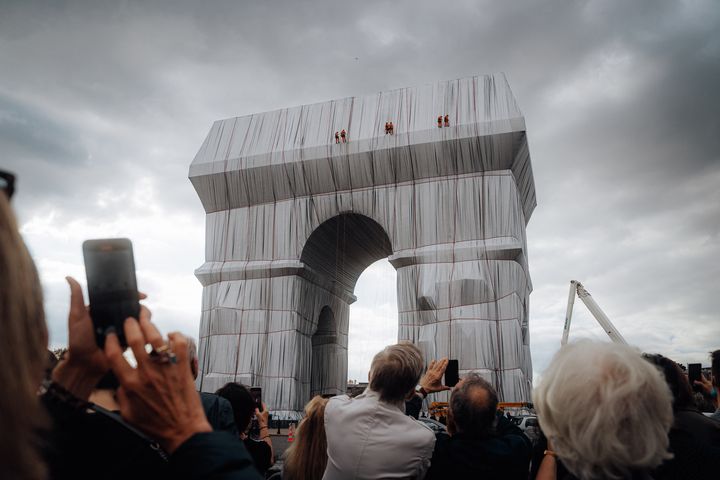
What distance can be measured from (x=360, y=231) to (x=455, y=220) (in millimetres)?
6079

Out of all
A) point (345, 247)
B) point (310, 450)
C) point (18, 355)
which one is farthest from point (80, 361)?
point (345, 247)

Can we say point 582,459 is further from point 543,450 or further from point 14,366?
point 14,366

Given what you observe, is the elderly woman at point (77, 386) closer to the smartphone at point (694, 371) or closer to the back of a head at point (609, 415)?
the back of a head at point (609, 415)

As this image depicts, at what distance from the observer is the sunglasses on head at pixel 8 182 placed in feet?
3.62

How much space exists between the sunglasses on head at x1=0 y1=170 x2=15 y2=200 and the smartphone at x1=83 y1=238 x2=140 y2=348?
0.31m

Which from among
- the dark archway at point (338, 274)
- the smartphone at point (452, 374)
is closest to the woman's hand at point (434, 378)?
the smartphone at point (452, 374)

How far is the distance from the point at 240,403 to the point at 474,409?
168 centimetres

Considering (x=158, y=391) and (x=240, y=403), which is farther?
(x=240, y=403)

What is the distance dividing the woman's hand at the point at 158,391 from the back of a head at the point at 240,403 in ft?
8.50

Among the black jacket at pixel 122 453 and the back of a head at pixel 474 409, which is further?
the back of a head at pixel 474 409

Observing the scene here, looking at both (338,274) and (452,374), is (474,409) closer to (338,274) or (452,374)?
(452,374)

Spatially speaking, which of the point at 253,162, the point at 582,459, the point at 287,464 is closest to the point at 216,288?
the point at 253,162

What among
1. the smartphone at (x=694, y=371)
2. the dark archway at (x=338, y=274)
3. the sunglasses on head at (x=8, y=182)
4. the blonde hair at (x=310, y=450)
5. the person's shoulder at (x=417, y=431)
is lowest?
the blonde hair at (x=310, y=450)

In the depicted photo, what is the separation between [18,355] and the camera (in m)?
0.99
